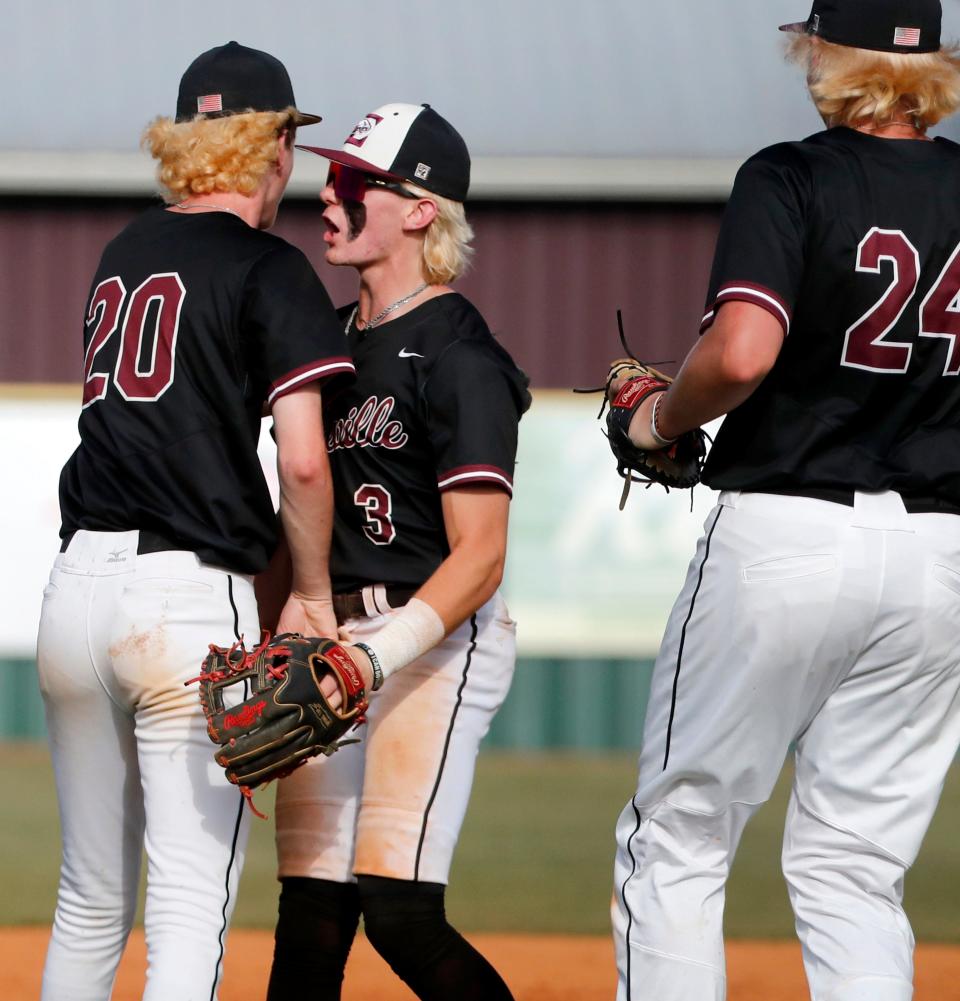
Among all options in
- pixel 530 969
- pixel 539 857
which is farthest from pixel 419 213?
pixel 539 857

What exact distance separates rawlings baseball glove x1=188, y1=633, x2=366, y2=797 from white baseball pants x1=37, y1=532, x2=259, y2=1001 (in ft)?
0.25

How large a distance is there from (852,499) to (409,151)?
110 cm

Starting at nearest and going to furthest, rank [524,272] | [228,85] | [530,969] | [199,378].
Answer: [199,378] → [228,85] → [530,969] → [524,272]

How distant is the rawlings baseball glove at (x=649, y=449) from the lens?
2.63 metres

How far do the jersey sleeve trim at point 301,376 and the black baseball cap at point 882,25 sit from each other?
95 cm

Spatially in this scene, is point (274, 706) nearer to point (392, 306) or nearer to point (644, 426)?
point (644, 426)

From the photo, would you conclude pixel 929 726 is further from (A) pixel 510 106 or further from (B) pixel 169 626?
(A) pixel 510 106

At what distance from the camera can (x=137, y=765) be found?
101 inches

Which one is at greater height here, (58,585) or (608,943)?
(58,585)

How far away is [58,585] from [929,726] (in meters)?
1.44

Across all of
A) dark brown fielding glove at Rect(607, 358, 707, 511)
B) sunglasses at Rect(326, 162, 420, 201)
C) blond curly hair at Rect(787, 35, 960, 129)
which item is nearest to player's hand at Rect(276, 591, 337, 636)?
dark brown fielding glove at Rect(607, 358, 707, 511)

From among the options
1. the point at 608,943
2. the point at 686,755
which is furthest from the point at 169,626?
the point at 608,943

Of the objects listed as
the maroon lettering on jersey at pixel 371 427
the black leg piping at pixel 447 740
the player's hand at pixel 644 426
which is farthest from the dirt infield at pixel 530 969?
the player's hand at pixel 644 426

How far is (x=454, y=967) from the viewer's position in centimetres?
262
